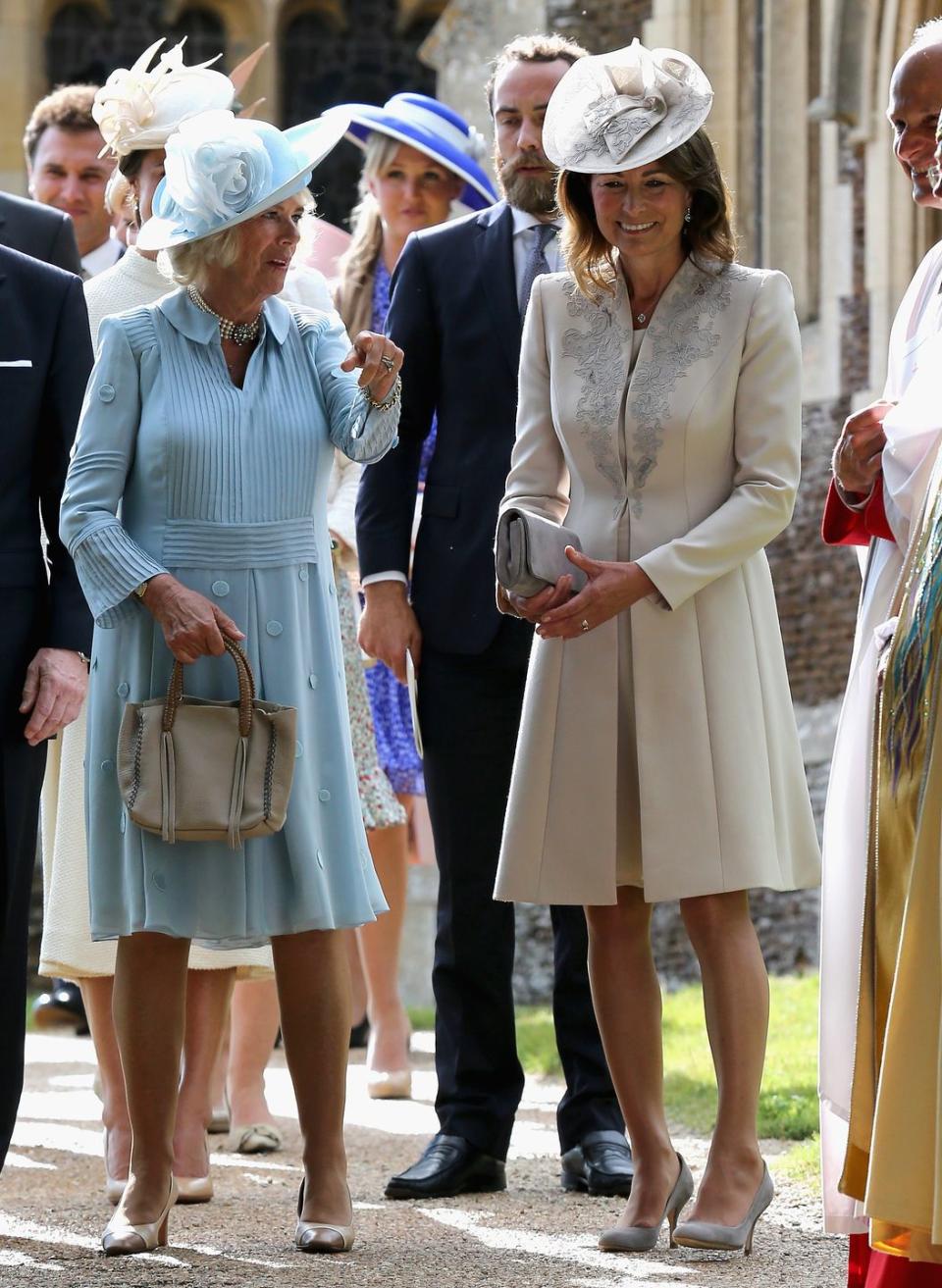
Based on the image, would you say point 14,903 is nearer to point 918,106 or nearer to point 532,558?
point 532,558

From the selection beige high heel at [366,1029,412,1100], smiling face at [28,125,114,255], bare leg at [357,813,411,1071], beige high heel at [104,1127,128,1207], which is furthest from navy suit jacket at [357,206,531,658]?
smiling face at [28,125,114,255]

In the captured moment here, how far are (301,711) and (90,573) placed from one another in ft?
1.58

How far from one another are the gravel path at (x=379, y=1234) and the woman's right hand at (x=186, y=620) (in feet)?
3.71

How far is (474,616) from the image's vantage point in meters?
5.41

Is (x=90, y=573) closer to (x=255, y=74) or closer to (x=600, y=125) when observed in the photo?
(x=600, y=125)

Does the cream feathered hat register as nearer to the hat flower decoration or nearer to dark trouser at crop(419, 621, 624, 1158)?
the hat flower decoration

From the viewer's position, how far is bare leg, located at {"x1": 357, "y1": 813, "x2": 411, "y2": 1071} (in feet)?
23.2

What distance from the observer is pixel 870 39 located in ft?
38.7

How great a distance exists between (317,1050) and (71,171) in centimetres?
373

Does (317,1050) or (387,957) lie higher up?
(317,1050)

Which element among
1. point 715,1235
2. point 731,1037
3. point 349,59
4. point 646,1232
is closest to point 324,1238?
point 646,1232

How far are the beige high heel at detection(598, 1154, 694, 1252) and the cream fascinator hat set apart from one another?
195cm

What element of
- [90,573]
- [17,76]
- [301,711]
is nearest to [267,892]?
[301,711]

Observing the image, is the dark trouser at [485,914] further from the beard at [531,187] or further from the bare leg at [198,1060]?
the beard at [531,187]
